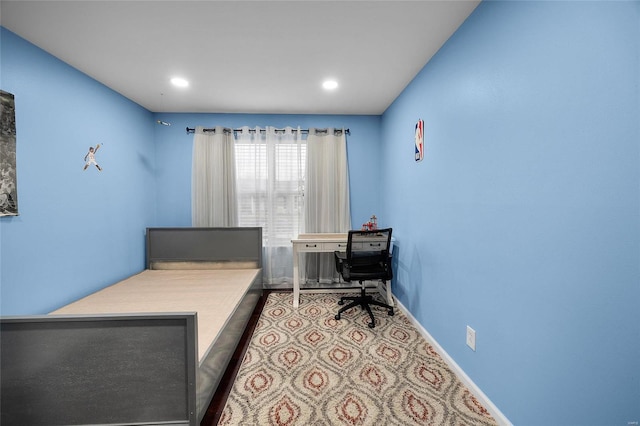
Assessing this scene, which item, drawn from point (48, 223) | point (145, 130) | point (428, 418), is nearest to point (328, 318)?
point (428, 418)

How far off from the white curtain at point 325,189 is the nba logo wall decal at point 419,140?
1283 millimetres

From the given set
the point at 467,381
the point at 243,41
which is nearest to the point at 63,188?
the point at 243,41

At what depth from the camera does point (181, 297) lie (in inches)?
88.4

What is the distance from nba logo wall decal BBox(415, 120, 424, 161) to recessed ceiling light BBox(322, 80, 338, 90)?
0.94 metres

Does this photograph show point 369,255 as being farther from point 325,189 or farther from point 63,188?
point 63,188

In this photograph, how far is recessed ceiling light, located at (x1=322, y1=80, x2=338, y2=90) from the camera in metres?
2.54

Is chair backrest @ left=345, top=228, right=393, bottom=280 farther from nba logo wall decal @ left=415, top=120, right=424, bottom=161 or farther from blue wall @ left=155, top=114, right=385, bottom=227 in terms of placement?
blue wall @ left=155, top=114, right=385, bottom=227

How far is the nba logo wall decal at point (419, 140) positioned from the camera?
2.30 m

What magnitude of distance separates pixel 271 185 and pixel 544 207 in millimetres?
2943

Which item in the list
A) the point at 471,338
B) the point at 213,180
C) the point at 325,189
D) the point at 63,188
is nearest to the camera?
the point at 471,338

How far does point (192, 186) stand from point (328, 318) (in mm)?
2515

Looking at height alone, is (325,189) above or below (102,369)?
above

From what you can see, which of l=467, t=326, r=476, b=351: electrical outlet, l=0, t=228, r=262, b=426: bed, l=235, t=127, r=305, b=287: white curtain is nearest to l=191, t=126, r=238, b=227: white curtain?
l=235, t=127, r=305, b=287: white curtain

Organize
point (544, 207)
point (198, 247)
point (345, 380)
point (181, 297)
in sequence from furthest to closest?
point (198, 247), point (181, 297), point (345, 380), point (544, 207)
